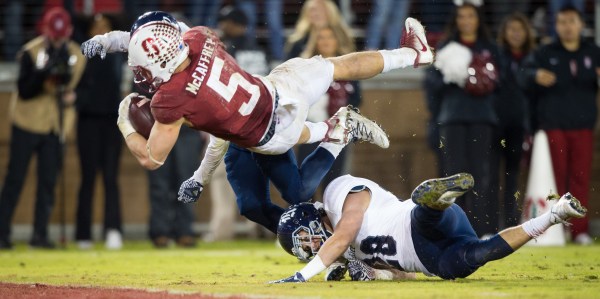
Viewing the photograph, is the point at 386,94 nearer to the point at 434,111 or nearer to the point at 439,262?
the point at 434,111

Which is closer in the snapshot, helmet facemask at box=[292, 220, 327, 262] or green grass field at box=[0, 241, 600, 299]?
green grass field at box=[0, 241, 600, 299]

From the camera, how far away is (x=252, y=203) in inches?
332

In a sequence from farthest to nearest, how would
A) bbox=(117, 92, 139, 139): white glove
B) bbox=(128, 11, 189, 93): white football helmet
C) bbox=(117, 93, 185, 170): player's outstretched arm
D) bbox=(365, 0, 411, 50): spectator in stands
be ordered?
bbox=(365, 0, 411, 50): spectator in stands → bbox=(117, 92, 139, 139): white glove → bbox=(117, 93, 185, 170): player's outstretched arm → bbox=(128, 11, 189, 93): white football helmet

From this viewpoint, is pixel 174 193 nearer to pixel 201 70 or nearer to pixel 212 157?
pixel 212 157

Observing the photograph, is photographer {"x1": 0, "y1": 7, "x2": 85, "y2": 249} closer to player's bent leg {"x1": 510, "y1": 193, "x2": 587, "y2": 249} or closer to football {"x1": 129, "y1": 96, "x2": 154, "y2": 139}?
football {"x1": 129, "y1": 96, "x2": 154, "y2": 139}

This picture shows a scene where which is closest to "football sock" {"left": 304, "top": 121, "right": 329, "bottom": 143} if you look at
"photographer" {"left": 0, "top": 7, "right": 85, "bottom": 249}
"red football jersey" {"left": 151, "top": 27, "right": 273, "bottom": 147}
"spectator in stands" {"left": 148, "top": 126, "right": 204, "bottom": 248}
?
"red football jersey" {"left": 151, "top": 27, "right": 273, "bottom": 147}

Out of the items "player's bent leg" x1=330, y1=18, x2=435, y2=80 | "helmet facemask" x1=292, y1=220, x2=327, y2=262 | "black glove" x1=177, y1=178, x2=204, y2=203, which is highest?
"player's bent leg" x1=330, y1=18, x2=435, y2=80

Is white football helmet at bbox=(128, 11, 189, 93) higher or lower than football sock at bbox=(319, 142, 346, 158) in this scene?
higher

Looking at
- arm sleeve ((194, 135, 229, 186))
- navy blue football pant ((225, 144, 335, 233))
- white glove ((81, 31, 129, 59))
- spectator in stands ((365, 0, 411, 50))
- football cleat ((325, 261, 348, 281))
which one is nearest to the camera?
football cleat ((325, 261, 348, 281))

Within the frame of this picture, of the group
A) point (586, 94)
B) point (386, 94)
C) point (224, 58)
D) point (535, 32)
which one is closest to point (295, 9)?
point (386, 94)

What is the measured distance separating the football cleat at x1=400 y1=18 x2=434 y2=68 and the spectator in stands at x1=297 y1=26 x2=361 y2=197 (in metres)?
2.85

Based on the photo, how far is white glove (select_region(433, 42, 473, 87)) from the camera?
11.3m

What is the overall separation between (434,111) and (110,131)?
11.1ft

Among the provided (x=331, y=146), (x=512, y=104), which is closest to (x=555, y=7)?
(x=512, y=104)
